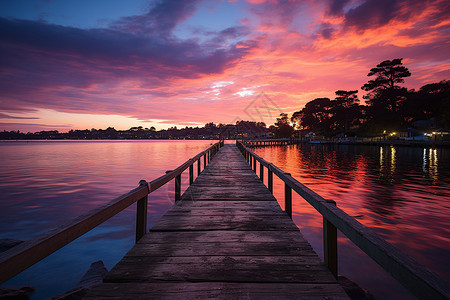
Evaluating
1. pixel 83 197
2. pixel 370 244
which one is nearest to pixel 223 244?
pixel 370 244

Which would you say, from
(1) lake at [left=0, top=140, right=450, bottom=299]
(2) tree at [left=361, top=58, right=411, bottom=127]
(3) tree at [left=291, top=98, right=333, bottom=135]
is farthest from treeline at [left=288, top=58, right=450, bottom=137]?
(1) lake at [left=0, top=140, right=450, bottom=299]

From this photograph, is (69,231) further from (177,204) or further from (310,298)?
(177,204)

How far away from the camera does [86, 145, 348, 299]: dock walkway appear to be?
232 centimetres

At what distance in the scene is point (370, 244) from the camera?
180cm

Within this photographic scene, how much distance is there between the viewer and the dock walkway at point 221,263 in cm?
232

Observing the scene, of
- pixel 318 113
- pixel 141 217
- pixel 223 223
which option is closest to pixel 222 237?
pixel 223 223

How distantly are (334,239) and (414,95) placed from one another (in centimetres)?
7540

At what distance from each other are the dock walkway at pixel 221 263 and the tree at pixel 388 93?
69424 mm

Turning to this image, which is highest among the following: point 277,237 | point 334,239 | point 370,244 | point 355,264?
point 370,244

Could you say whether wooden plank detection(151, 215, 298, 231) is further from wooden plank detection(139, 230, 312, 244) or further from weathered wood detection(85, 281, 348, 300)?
weathered wood detection(85, 281, 348, 300)

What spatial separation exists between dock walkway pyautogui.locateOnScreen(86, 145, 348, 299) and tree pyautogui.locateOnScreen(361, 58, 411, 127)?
69.4 m

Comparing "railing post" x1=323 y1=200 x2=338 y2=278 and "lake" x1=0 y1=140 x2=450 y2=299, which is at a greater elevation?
"railing post" x1=323 y1=200 x2=338 y2=278

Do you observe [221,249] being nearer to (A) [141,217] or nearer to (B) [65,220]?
(A) [141,217]

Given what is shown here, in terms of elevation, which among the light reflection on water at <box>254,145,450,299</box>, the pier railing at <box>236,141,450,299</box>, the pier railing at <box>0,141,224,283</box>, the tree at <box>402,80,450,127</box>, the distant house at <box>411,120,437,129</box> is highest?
the tree at <box>402,80,450,127</box>
